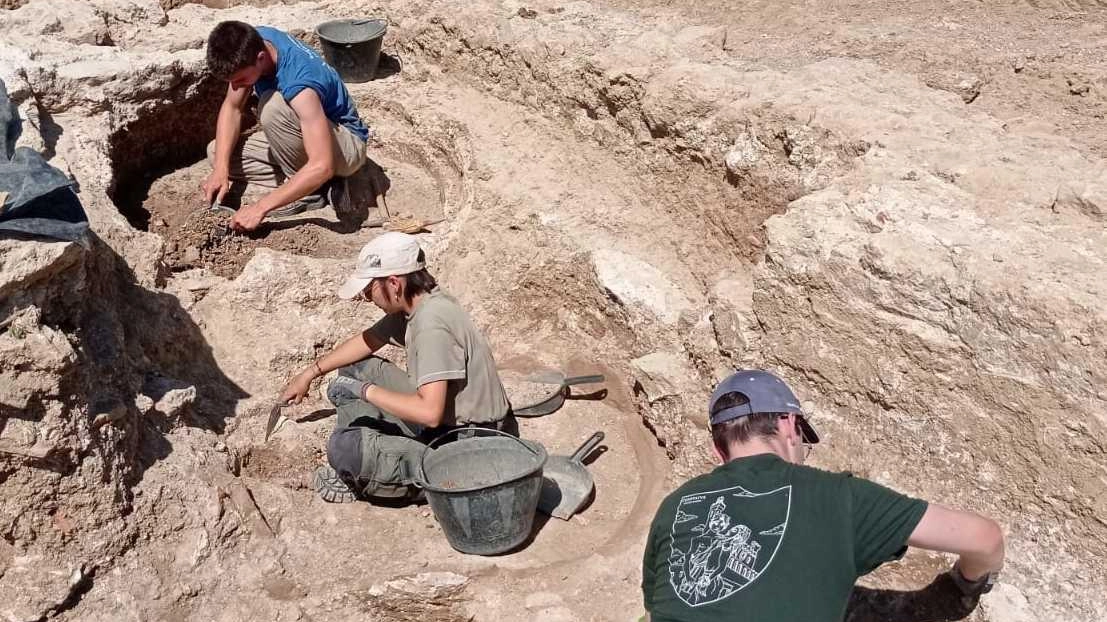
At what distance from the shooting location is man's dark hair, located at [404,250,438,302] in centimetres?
376

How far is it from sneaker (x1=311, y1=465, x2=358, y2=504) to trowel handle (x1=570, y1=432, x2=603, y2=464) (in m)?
1.00

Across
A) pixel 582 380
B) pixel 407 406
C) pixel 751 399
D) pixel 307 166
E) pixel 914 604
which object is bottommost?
pixel 582 380

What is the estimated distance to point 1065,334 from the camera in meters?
3.08

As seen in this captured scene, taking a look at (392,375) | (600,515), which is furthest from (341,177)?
(600,515)

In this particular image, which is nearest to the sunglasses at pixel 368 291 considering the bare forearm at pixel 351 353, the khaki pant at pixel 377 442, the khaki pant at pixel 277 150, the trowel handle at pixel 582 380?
the bare forearm at pixel 351 353

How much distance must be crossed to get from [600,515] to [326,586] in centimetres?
121

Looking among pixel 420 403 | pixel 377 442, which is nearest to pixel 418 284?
pixel 420 403

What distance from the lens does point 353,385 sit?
3930mm

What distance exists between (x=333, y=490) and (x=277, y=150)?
2.44 m

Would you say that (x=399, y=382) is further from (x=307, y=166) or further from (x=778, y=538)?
(x=778, y=538)

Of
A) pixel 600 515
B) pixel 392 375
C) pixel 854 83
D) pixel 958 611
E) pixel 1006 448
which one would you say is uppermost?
pixel 854 83

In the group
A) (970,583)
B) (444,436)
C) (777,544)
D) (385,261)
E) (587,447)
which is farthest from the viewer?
(587,447)

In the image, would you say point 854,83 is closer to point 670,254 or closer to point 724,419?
point 670,254

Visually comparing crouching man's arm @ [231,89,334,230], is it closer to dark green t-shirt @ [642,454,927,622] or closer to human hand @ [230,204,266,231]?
human hand @ [230,204,266,231]
